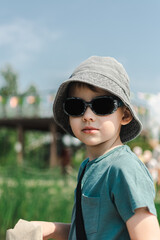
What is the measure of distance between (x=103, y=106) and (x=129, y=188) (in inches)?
11.1

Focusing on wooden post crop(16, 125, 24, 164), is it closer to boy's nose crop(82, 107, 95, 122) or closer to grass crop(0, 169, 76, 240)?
grass crop(0, 169, 76, 240)

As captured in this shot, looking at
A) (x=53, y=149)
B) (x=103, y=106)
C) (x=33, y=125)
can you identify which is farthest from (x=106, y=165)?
(x=33, y=125)

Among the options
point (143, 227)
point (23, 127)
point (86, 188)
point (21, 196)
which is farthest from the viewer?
point (23, 127)

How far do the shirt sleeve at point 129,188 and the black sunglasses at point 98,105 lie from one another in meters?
0.18

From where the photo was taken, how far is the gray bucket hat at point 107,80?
108 centimetres

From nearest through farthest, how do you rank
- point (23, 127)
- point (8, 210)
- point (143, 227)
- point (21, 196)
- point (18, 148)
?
point (143, 227), point (8, 210), point (21, 196), point (18, 148), point (23, 127)

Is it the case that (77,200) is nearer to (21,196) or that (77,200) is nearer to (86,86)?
(86,86)

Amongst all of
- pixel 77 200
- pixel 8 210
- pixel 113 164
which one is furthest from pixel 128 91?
pixel 8 210

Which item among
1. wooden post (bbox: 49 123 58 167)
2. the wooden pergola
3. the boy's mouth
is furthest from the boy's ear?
wooden post (bbox: 49 123 58 167)

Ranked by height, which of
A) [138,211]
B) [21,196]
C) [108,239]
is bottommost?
[21,196]

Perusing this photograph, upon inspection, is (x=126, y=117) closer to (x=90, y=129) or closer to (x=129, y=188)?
(x=90, y=129)

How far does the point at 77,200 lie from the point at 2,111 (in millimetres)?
19248

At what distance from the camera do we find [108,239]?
967mm

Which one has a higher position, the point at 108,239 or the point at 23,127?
the point at 108,239
